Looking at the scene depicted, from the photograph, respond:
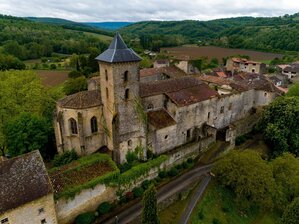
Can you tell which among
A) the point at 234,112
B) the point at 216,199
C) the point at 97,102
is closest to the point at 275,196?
the point at 216,199

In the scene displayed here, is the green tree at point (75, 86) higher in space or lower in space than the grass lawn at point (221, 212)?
higher

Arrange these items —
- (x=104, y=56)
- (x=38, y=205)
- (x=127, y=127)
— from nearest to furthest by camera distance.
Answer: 1. (x=38, y=205)
2. (x=104, y=56)
3. (x=127, y=127)

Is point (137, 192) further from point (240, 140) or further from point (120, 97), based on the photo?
point (240, 140)

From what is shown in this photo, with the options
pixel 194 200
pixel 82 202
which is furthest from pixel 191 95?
pixel 82 202

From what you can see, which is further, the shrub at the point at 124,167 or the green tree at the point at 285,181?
the green tree at the point at 285,181

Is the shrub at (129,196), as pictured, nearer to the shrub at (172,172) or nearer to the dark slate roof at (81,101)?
the shrub at (172,172)

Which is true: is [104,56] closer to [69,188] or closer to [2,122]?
[69,188]

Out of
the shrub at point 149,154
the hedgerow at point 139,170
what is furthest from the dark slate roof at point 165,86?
the hedgerow at point 139,170

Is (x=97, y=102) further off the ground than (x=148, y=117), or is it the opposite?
(x=97, y=102)
